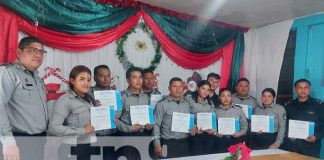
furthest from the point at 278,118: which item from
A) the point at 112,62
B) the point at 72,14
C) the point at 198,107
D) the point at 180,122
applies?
the point at 72,14

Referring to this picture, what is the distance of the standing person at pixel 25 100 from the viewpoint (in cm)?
215

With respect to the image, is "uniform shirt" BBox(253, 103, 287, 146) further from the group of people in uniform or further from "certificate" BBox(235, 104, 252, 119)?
"certificate" BBox(235, 104, 252, 119)

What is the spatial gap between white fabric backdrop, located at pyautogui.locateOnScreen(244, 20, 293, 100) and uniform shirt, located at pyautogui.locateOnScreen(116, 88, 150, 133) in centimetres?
260

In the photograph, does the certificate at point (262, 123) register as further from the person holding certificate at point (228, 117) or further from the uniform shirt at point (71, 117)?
the uniform shirt at point (71, 117)

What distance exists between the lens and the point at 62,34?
3.26 meters

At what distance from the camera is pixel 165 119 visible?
329 cm

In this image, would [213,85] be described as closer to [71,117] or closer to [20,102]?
[71,117]

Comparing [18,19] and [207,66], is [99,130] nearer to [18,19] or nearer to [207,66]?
[18,19]

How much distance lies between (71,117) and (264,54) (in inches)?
148

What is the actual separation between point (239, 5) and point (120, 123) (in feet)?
7.37

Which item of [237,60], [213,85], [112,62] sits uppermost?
[237,60]

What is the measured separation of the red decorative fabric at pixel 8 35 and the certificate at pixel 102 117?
1068 millimetres

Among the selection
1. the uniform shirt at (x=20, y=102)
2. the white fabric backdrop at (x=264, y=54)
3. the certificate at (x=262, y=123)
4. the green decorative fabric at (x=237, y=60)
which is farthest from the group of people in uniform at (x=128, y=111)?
the white fabric backdrop at (x=264, y=54)

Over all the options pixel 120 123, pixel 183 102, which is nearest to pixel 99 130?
pixel 120 123
